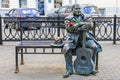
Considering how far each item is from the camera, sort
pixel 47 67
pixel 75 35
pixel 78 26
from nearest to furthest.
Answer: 1. pixel 78 26
2. pixel 75 35
3. pixel 47 67

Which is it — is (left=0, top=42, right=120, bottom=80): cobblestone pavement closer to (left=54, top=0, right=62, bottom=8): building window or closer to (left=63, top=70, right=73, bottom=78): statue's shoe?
(left=63, top=70, right=73, bottom=78): statue's shoe

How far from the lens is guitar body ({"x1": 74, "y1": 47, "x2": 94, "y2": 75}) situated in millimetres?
7878

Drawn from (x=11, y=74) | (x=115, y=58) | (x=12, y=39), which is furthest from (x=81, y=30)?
(x=12, y=39)

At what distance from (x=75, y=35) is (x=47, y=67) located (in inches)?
55.3

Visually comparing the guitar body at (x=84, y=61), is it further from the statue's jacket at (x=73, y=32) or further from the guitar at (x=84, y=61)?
the statue's jacket at (x=73, y=32)

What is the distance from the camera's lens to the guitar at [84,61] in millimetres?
7871

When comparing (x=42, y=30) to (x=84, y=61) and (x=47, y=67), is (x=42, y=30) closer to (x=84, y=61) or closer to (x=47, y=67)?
(x=47, y=67)

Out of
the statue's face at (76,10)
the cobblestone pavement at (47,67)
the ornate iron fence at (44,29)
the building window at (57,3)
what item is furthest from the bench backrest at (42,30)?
the building window at (57,3)

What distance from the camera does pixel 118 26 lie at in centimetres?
1429

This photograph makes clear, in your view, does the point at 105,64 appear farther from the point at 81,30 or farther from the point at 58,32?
the point at 58,32

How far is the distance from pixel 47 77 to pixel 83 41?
1091mm

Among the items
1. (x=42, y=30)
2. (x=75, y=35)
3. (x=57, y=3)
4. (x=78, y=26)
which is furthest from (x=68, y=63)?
(x=57, y=3)

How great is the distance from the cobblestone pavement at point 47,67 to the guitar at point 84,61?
0.45 ft

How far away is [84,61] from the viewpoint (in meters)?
7.97
